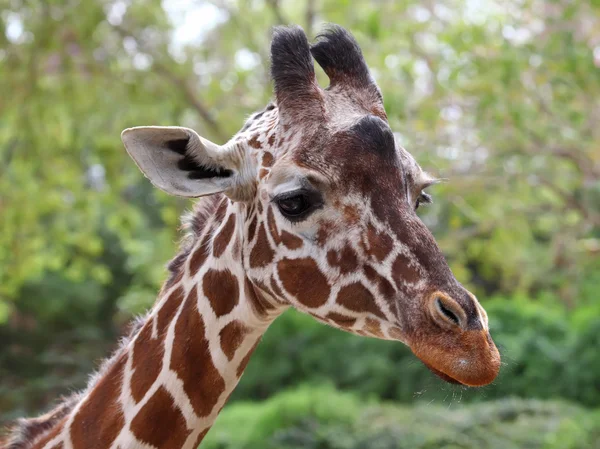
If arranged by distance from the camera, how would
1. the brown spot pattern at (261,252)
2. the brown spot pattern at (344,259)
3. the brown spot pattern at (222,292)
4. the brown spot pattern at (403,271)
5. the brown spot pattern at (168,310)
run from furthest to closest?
the brown spot pattern at (168,310) → the brown spot pattern at (222,292) → the brown spot pattern at (261,252) → the brown spot pattern at (344,259) → the brown spot pattern at (403,271)

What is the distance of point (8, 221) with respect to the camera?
7.69 m

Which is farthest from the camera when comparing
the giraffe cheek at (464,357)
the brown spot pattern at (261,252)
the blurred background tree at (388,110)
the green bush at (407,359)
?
the green bush at (407,359)

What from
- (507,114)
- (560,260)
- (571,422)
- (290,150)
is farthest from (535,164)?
(290,150)

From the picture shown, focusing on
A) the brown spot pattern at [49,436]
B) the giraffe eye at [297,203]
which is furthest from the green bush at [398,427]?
the giraffe eye at [297,203]

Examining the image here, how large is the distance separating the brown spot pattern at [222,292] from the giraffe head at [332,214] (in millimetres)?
80

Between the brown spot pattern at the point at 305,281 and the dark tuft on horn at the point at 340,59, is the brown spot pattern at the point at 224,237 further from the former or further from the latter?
the dark tuft on horn at the point at 340,59

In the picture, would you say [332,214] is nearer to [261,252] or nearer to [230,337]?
[261,252]

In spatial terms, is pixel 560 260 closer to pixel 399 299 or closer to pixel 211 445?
pixel 211 445

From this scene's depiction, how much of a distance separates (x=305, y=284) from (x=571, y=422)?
6311 millimetres

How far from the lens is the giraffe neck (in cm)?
241

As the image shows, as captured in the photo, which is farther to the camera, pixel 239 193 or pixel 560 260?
pixel 560 260

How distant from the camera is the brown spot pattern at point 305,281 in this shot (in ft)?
7.38

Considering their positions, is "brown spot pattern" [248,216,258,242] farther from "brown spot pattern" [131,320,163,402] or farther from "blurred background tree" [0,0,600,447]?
"blurred background tree" [0,0,600,447]

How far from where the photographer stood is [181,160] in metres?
2.36
